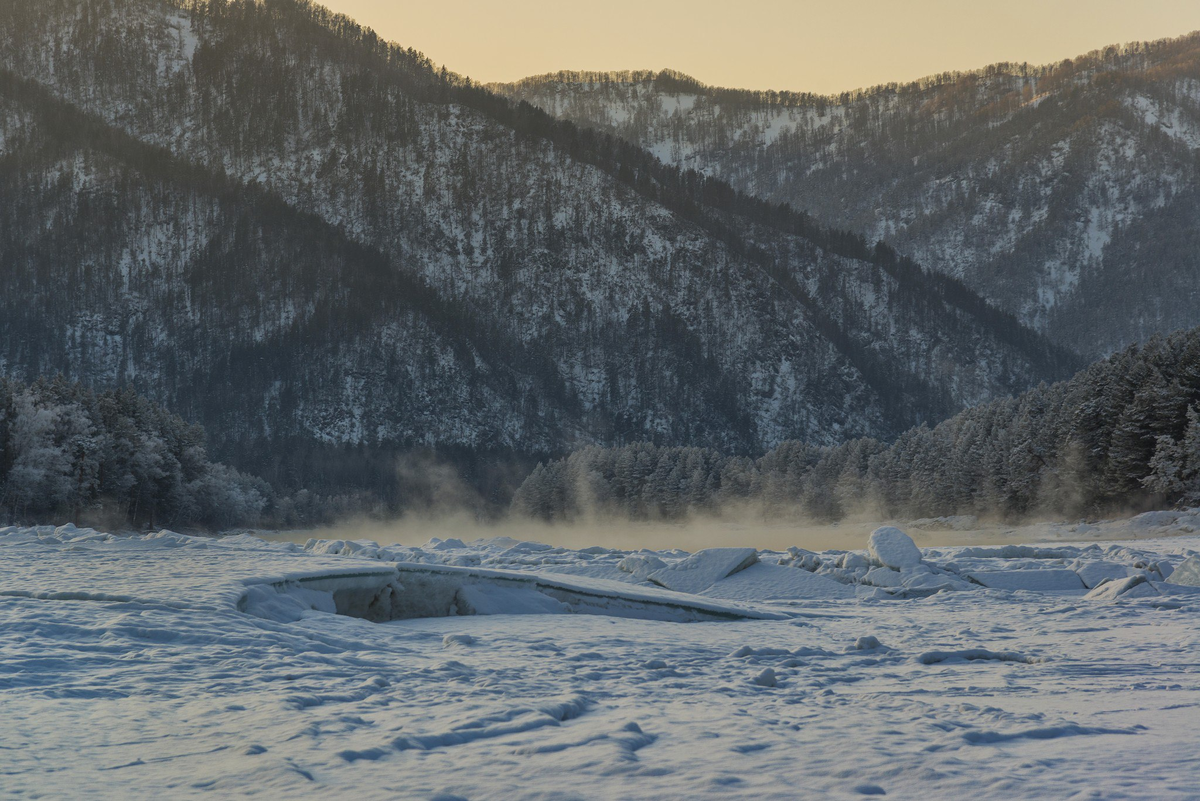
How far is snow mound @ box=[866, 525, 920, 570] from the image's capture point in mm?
19953

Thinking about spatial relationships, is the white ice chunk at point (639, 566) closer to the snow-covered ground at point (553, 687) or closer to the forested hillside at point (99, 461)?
the snow-covered ground at point (553, 687)

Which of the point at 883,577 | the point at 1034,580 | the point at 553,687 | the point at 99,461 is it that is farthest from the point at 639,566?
the point at 99,461

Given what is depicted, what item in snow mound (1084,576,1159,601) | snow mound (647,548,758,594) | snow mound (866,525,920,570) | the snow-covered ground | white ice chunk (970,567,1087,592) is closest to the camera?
the snow-covered ground

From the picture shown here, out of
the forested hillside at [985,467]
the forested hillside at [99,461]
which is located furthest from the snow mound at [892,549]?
A: the forested hillside at [99,461]

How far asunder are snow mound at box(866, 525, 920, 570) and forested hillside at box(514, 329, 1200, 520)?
32055 millimetres

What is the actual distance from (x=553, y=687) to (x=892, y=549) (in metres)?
13.9

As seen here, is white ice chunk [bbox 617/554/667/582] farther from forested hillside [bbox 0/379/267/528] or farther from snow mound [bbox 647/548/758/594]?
forested hillside [bbox 0/379/267/528]

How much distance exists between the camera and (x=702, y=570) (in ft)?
62.2

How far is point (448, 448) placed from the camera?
166 meters

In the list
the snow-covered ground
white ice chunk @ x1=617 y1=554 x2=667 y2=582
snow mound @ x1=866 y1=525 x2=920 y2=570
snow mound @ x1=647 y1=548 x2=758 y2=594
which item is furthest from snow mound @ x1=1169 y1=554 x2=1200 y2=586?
white ice chunk @ x1=617 y1=554 x2=667 y2=582

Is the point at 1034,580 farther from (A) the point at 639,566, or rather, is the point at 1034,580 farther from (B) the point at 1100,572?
(A) the point at 639,566

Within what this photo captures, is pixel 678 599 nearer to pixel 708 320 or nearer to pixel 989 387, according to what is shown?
pixel 708 320

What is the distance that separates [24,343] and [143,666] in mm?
212411

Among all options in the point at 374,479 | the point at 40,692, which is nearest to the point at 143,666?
the point at 40,692
